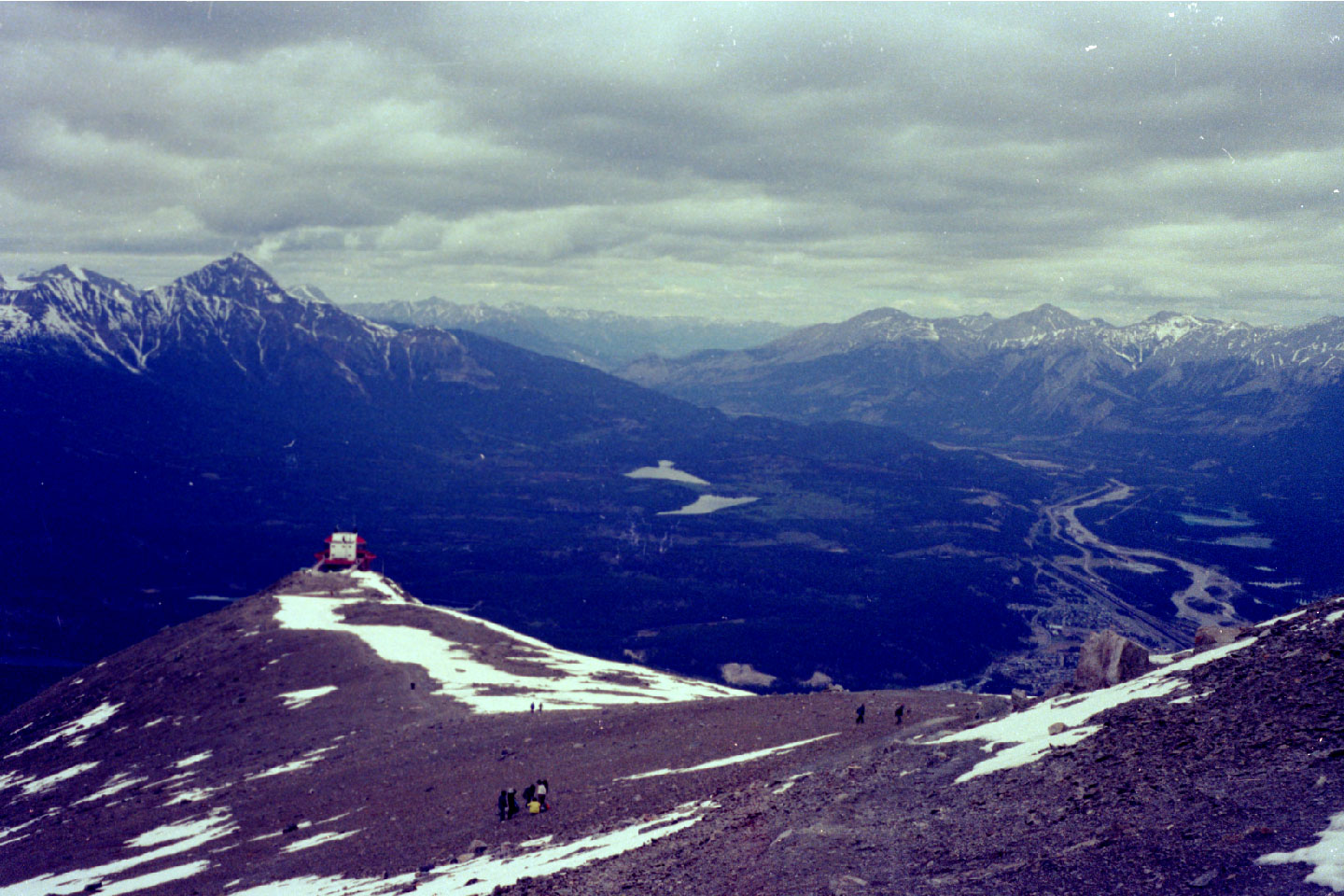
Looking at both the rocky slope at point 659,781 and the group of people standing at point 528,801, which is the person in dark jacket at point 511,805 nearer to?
the group of people standing at point 528,801

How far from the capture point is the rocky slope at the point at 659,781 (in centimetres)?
1898

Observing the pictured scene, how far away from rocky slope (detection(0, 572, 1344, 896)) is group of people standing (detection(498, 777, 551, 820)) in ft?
1.62

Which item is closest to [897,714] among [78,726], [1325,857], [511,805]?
[511,805]

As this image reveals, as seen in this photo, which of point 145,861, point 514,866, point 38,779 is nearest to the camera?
point 514,866

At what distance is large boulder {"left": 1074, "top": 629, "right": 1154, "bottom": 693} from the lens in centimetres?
3466

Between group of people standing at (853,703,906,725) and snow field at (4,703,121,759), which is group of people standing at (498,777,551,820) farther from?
snow field at (4,703,121,759)

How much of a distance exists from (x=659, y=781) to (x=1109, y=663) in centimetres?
1895

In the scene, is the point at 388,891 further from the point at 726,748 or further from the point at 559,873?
the point at 726,748

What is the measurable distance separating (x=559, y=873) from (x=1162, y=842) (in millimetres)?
16197

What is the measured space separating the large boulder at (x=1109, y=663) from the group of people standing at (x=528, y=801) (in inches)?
878

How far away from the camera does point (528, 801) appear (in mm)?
36125

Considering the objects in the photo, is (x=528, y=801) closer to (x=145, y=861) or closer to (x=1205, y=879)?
(x=145, y=861)

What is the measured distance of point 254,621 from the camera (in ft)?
296

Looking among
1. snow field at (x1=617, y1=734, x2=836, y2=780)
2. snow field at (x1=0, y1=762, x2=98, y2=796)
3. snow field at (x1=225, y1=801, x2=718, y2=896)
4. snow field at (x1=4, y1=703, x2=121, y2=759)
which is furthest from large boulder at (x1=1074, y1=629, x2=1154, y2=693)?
snow field at (x1=4, y1=703, x2=121, y2=759)
